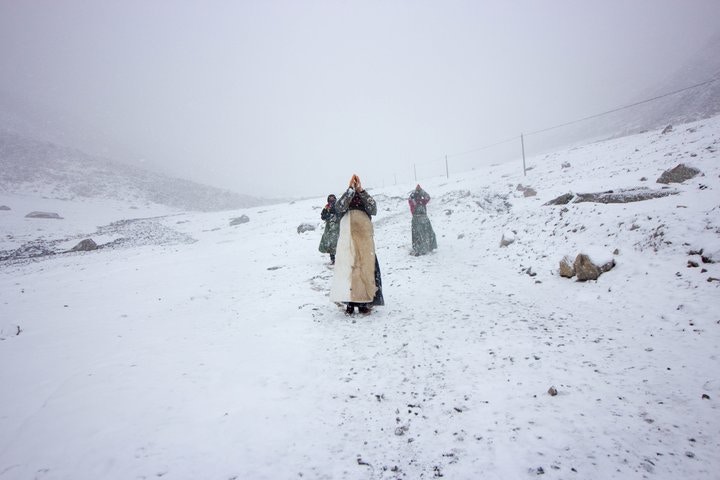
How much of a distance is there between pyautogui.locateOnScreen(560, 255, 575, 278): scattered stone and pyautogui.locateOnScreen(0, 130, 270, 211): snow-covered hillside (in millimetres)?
45022

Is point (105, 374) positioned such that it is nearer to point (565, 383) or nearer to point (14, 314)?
point (14, 314)

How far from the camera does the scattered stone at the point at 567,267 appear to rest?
7.30 m

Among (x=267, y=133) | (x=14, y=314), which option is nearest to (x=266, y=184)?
(x=267, y=133)

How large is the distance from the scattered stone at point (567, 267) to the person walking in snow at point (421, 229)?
16.7 feet

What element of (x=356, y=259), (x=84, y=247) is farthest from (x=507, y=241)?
(x=84, y=247)

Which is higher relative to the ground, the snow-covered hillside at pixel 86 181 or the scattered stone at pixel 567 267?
the snow-covered hillside at pixel 86 181

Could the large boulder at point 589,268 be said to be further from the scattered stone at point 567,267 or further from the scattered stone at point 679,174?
the scattered stone at point 679,174

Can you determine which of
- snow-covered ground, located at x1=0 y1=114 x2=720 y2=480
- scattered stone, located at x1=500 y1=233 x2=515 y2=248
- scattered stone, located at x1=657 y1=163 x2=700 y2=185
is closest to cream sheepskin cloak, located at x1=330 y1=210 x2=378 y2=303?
snow-covered ground, located at x1=0 y1=114 x2=720 y2=480

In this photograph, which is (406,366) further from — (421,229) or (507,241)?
(421,229)

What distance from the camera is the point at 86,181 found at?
4056 centimetres

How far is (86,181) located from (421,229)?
47.6 m

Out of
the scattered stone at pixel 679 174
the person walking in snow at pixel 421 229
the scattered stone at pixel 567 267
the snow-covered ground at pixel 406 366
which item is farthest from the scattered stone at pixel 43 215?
the scattered stone at pixel 679 174

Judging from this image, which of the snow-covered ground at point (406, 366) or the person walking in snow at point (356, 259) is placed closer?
the snow-covered ground at point (406, 366)

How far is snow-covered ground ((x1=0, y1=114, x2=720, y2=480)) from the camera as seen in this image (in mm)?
2955
